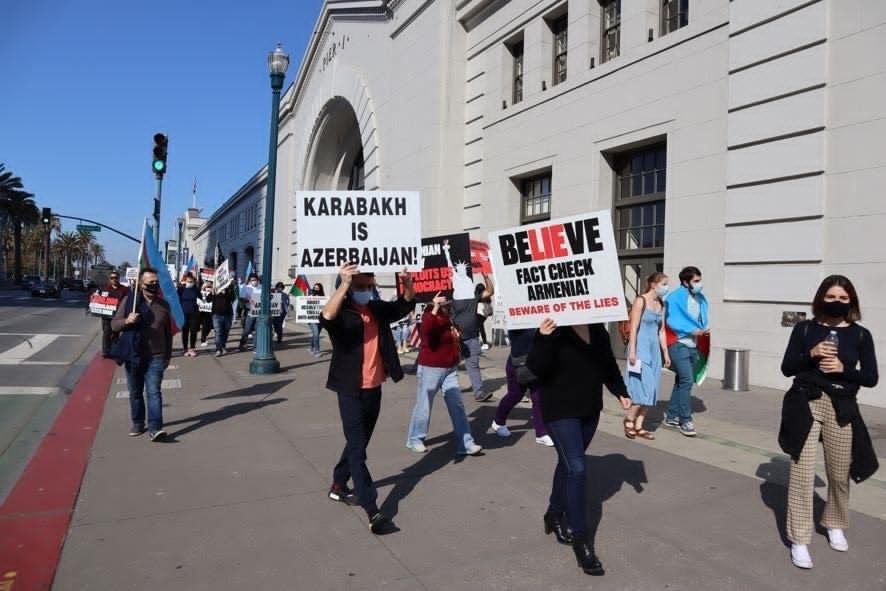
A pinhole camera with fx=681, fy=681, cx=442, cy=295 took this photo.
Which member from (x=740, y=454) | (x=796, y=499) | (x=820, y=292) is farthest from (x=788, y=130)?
(x=796, y=499)

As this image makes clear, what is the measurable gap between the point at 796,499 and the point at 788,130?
289 inches

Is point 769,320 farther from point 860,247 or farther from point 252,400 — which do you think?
point 252,400

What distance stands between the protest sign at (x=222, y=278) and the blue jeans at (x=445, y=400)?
9432 mm

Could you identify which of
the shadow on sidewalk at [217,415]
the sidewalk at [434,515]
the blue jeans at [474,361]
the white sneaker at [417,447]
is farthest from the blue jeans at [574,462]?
the blue jeans at [474,361]

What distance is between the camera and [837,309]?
397 centimetres

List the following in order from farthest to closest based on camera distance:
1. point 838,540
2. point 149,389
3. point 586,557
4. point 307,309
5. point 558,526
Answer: point 307,309 < point 149,389 < point 558,526 < point 838,540 < point 586,557

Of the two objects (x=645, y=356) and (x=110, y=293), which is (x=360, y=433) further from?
(x=110, y=293)

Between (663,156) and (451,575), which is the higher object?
(663,156)

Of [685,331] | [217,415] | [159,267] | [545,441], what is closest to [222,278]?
[217,415]

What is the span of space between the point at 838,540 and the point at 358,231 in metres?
3.98

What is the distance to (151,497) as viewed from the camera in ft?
16.3

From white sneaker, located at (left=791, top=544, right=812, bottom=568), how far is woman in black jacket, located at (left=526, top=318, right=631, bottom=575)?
1.13 metres

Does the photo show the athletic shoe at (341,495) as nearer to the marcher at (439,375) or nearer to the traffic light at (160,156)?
the marcher at (439,375)

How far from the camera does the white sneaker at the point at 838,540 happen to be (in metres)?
4.08
